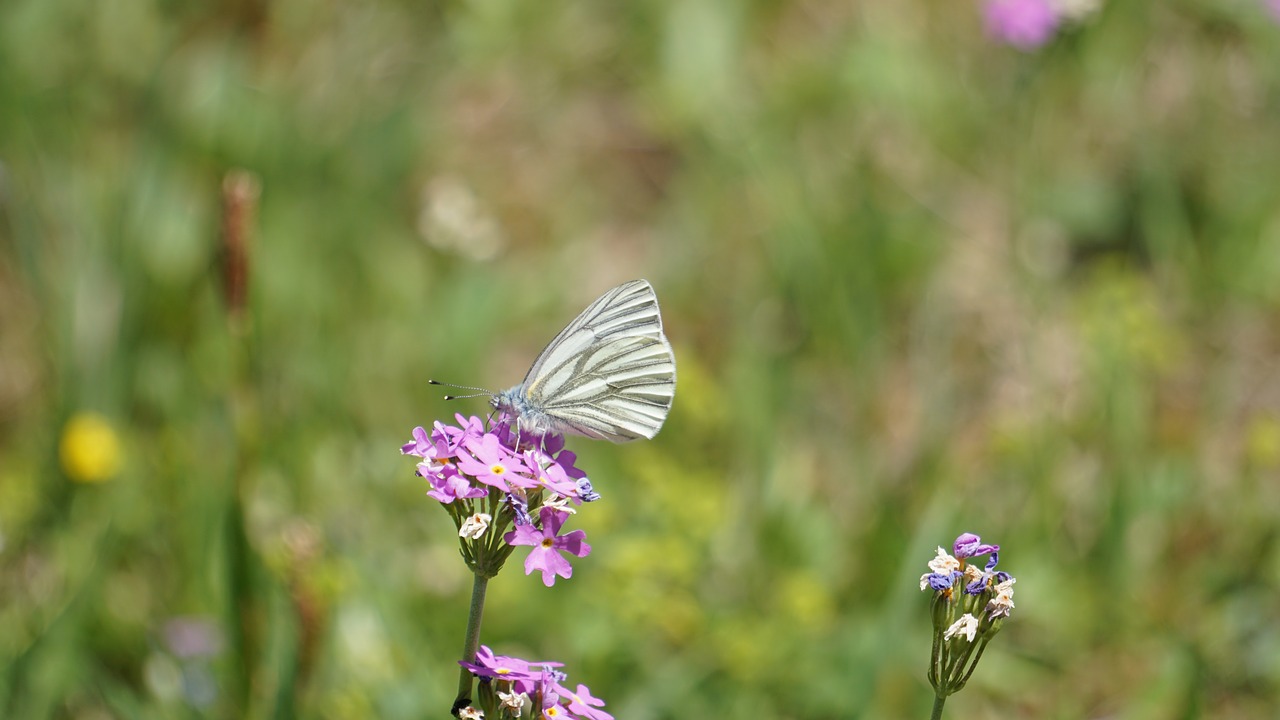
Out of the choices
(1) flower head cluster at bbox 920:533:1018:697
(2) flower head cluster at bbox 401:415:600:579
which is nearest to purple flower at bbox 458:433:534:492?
(2) flower head cluster at bbox 401:415:600:579

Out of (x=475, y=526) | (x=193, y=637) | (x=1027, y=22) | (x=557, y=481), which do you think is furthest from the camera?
(x=1027, y=22)

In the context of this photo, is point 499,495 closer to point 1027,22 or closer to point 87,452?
point 87,452

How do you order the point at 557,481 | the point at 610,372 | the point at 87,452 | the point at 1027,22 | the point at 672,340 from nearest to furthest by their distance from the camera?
the point at 557,481 → the point at 610,372 → the point at 87,452 → the point at 1027,22 → the point at 672,340

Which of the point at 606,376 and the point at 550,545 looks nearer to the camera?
the point at 550,545

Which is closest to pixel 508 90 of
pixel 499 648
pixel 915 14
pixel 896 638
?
pixel 915 14

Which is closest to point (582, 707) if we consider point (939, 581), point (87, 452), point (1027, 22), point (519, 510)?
point (519, 510)

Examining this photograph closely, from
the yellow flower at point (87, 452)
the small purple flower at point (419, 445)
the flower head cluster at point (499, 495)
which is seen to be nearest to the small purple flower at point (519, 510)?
the flower head cluster at point (499, 495)

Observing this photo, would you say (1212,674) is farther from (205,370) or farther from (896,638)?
(205,370)

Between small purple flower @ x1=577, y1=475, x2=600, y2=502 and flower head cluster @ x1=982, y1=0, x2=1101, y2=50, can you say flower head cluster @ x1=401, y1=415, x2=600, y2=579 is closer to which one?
small purple flower @ x1=577, y1=475, x2=600, y2=502
